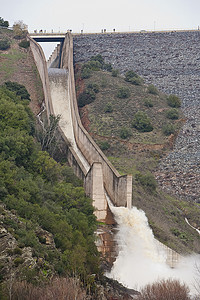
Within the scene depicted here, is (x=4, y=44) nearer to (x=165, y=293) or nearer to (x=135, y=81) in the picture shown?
(x=135, y=81)

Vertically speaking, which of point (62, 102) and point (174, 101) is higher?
point (174, 101)

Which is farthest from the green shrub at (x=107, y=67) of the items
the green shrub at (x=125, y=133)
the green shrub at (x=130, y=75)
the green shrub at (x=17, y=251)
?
the green shrub at (x=17, y=251)

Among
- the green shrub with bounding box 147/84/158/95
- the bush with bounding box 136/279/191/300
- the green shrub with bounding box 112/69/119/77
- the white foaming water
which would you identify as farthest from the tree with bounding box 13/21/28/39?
the bush with bounding box 136/279/191/300

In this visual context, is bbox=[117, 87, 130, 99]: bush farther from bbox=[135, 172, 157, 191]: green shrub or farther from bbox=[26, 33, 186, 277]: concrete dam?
bbox=[135, 172, 157, 191]: green shrub

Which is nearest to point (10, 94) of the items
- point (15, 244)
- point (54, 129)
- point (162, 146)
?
point (54, 129)

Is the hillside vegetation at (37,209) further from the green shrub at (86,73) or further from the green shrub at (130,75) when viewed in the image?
the green shrub at (130,75)

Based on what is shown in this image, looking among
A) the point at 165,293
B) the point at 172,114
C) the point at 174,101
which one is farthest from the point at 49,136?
the point at 165,293

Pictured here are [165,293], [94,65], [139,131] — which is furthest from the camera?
[94,65]
